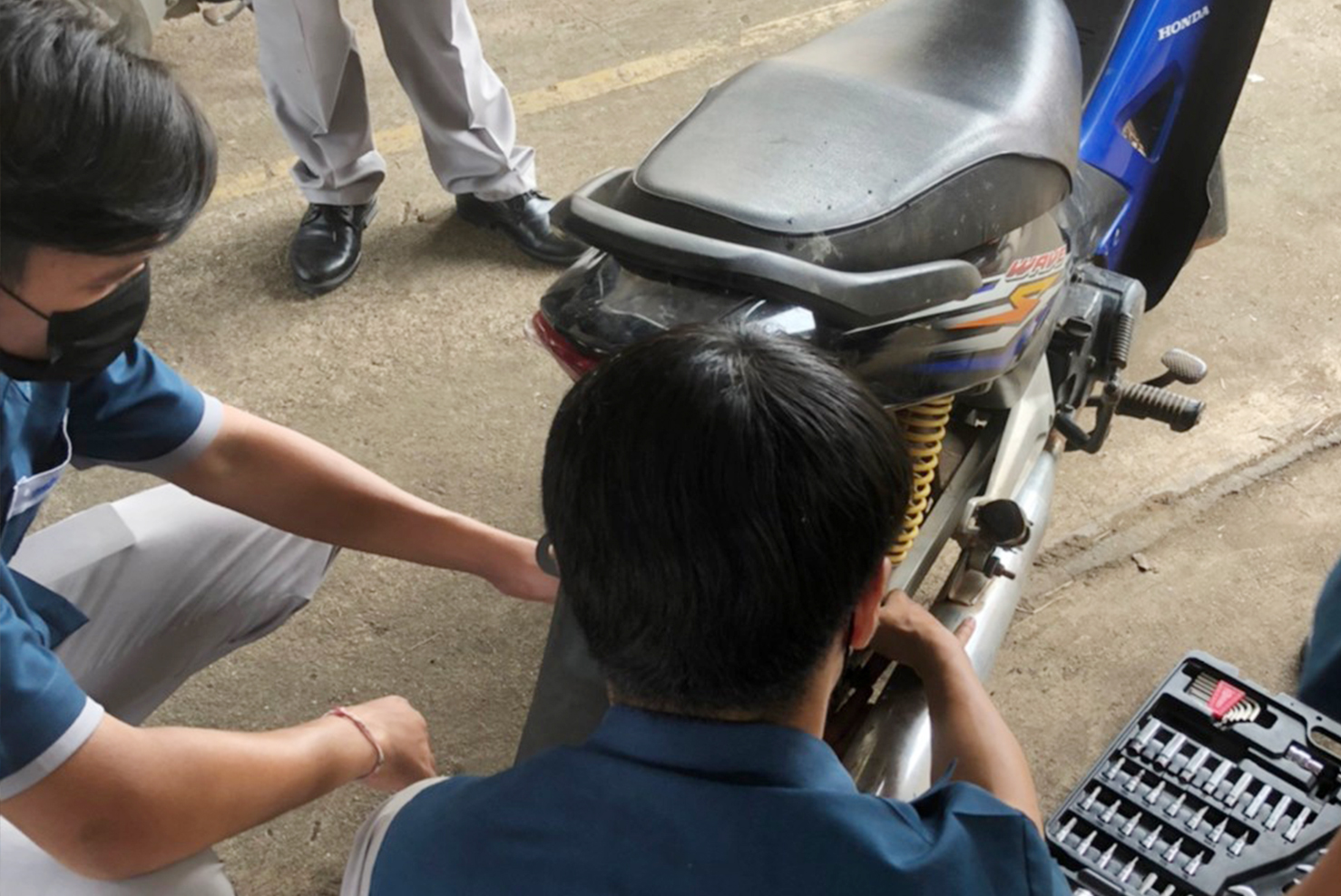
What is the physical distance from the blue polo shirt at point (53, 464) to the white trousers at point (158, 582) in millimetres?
75

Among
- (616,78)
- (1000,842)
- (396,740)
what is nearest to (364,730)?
(396,740)

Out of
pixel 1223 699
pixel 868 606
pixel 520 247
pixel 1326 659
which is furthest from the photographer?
pixel 520 247

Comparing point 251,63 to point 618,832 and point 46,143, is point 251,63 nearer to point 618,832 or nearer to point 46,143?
point 46,143

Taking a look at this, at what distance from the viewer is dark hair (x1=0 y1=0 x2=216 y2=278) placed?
3.31ft

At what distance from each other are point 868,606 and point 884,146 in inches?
19.3

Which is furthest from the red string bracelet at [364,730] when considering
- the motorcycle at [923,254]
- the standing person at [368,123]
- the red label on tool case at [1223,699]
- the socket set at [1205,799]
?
the standing person at [368,123]

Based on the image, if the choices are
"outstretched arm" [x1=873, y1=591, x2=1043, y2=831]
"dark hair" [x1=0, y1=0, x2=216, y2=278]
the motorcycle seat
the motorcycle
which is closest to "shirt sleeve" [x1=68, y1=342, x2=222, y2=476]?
"dark hair" [x1=0, y1=0, x2=216, y2=278]

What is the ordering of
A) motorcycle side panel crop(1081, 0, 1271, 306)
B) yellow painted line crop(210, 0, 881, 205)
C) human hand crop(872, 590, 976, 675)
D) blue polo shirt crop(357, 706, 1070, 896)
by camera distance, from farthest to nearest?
yellow painted line crop(210, 0, 881, 205), motorcycle side panel crop(1081, 0, 1271, 306), human hand crop(872, 590, 976, 675), blue polo shirt crop(357, 706, 1070, 896)

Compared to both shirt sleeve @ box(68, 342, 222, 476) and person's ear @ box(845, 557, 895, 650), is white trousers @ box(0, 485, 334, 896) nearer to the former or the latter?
shirt sleeve @ box(68, 342, 222, 476)

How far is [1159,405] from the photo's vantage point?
1820mm

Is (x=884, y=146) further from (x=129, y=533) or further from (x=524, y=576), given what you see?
(x=129, y=533)

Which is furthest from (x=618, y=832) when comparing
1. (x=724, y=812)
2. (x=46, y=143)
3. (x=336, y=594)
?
(x=336, y=594)

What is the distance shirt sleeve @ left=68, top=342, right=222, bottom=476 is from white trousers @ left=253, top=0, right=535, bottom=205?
3.84 feet

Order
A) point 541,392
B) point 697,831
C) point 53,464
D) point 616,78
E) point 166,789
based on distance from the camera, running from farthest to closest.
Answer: point 616,78, point 541,392, point 53,464, point 166,789, point 697,831
